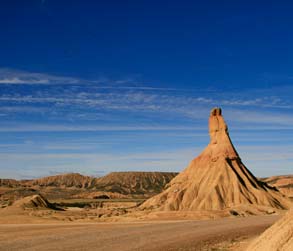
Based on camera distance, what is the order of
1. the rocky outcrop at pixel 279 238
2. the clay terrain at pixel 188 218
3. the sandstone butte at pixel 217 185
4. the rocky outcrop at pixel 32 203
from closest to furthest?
the rocky outcrop at pixel 279 238 < the clay terrain at pixel 188 218 < the sandstone butte at pixel 217 185 < the rocky outcrop at pixel 32 203

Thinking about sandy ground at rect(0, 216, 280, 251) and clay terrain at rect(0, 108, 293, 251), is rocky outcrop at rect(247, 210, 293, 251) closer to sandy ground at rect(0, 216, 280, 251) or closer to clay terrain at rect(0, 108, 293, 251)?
clay terrain at rect(0, 108, 293, 251)

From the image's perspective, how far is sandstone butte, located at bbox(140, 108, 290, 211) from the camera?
223 ft

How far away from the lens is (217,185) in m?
70.2

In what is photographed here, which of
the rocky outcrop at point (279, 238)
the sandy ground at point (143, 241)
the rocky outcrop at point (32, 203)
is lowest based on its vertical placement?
the sandy ground at point (143, 241)

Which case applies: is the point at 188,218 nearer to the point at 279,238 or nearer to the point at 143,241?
the point at 143,241

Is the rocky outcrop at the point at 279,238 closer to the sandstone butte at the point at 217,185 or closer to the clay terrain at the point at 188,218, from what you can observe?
the clay terrain at the point at 188,218

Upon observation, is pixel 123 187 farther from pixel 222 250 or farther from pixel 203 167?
pixel 222 250

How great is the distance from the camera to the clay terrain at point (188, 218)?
28656 millimetres

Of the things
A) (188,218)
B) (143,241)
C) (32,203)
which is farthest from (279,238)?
(32,203)

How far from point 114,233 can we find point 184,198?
1436 inches

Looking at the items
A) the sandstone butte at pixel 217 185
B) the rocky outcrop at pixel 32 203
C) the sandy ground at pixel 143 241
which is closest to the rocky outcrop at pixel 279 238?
the sandy ground at pixel 143 241

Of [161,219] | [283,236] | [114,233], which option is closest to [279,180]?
[161,219]

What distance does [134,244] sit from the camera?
92.4 feet

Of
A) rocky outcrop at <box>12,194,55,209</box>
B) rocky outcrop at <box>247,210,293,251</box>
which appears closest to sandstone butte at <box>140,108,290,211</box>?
rocky outcrop at <box>12,194,55,209</box>
